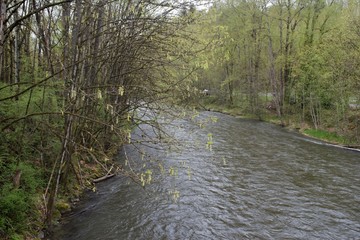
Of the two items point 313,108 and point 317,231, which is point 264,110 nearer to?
point 313,108

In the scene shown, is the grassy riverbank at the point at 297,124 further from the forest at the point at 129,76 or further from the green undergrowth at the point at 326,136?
the forest at the point at 129,76

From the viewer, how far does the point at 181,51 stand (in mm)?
8398

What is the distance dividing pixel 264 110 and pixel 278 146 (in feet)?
48.1

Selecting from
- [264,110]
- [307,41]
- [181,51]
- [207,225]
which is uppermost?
[307,41]

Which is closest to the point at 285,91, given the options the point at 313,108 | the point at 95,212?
the point at 313,108

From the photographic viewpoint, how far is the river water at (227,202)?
6.93 metres

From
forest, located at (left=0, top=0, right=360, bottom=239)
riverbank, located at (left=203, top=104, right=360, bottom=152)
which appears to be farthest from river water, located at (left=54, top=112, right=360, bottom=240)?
riverbank, located at (left=203, top=104, right=360, bottom=152)

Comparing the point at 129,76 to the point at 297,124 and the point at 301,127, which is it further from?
the point at 297,124

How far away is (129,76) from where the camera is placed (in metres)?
11.4

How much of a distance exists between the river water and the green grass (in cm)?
511

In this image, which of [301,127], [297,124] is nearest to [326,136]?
[301,127]

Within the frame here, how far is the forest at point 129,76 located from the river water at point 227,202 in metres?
0.84

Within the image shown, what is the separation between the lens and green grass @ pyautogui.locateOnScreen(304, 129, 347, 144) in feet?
61.3

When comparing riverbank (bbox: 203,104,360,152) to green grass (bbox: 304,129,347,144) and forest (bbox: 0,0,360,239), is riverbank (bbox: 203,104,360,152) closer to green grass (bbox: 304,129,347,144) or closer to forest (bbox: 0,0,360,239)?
green grass (bbox: 304,129,347,144)
